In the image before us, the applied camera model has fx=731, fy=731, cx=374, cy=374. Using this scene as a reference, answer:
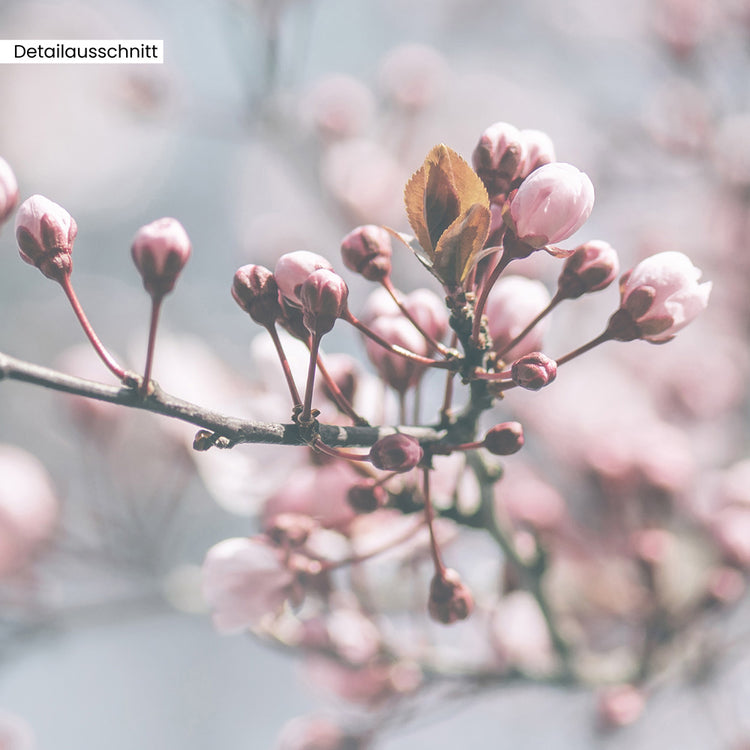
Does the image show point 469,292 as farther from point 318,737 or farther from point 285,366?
point 318,737

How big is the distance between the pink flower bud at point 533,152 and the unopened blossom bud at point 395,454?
28 cm

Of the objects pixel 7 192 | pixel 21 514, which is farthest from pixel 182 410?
pixel 21 514

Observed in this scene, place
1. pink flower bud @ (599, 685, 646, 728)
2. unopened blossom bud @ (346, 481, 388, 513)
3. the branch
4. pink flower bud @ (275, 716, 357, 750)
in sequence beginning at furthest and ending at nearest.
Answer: pink flower bud @ (275, 716, 357, 750) → pink flower bud @ (599, 685, 646, 728) → unopened blossom bud @ (346, 481, 388, 513) → the branch

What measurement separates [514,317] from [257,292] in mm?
288

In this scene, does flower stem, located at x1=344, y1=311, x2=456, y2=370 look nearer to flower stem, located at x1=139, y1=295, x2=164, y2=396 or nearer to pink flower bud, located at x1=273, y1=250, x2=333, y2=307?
pink flower bud, located at x1=273, y1=250, x2=333, y2=307

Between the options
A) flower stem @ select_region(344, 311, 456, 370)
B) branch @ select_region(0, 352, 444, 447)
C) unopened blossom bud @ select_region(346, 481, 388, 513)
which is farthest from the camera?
unopened blossom bud @ select_region(346, 481, 388, 513)

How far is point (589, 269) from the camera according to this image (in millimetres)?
670

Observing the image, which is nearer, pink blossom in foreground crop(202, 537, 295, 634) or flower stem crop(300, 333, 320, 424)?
flower stem crop(300, 333, 320, 424)

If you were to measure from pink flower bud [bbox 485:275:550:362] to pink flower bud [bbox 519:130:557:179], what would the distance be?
0.50 feet

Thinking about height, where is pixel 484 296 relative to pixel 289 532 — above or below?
above

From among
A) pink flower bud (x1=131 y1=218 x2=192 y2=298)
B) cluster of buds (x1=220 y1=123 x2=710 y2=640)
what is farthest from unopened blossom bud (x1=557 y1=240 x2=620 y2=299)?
pink flower bud (x1=131 y1=218 x2=192 y2=298)

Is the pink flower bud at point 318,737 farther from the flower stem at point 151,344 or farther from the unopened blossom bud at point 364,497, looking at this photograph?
the flower stem at point 151,344

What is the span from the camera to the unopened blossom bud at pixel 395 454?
0.60 m

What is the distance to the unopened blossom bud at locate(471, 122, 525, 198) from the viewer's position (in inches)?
26.3
